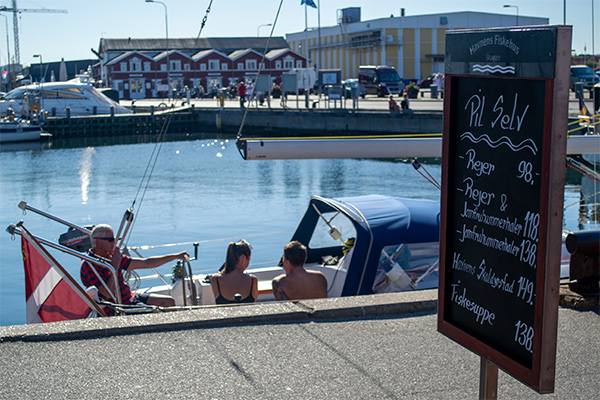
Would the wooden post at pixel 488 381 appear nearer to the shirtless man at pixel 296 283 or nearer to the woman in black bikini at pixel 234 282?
the shirtless man at pixel 296 283

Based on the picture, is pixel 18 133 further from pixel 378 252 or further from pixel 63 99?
pixel 378 252

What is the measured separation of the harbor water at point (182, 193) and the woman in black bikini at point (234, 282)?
14.7 feet

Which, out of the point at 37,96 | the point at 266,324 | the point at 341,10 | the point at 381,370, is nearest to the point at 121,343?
the point at 266,324

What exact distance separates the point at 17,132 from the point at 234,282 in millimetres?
43202

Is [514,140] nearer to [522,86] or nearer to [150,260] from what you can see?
[522,86]

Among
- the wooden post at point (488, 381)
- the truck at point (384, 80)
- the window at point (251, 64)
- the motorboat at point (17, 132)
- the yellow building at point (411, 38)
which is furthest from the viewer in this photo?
the window at point (251, 64)

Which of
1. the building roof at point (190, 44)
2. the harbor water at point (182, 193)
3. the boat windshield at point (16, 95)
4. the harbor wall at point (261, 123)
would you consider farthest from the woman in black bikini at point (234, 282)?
the building roof at point (190, 44)

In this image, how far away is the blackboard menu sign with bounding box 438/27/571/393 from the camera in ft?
9.27

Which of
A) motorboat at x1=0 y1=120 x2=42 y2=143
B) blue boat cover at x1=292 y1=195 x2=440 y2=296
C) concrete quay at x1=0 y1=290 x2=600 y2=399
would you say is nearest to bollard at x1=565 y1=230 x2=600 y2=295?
concrete quay at x1=0 y1=290 x2=600 y2=399

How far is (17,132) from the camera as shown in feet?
150

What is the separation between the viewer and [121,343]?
525cm

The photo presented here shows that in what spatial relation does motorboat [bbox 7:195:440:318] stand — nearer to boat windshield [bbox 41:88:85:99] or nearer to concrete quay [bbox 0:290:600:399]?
concrete quay [bbox 0:290:600:399]

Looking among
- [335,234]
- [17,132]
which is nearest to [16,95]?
[17,132]

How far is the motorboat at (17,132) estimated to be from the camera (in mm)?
45438
